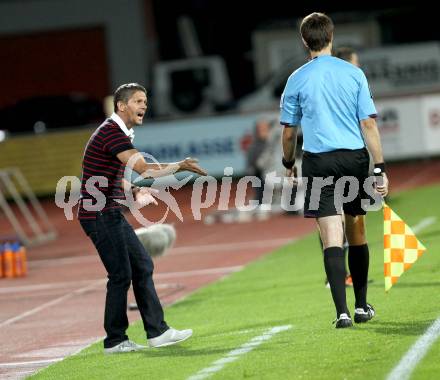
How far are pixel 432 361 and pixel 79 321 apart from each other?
17.2 ft

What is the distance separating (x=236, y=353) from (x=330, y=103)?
180 cm

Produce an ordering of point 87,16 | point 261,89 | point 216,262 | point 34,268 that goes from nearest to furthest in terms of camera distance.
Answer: point 216,262 < point 34,268 < point 261,89 < point 87,16

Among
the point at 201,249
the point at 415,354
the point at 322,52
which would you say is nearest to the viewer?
the point at 415,354

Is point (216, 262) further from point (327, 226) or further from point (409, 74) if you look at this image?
point (409, 74)

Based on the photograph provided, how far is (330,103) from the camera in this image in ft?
30.7

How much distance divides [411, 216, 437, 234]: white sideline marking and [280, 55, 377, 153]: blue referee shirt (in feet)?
25.6

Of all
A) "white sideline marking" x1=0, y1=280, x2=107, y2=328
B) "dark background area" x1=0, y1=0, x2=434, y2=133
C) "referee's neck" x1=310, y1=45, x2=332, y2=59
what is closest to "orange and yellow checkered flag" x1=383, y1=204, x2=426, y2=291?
"referee's neck" x1=310, y1=45, x2=332, y2=59

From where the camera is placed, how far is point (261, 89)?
118 ft

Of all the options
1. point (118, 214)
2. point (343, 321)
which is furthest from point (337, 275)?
point (118, 214)

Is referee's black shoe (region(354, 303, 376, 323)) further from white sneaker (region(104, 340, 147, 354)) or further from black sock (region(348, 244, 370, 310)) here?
white sneaker (region(104, 340, 147, 354))

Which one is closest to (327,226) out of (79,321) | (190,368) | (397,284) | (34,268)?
(190,368)

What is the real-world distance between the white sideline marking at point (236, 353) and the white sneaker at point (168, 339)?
1.81 ft

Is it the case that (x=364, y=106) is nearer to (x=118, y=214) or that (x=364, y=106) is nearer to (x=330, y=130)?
(x=330, y=130)

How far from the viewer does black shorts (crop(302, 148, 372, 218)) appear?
935 centimetres
